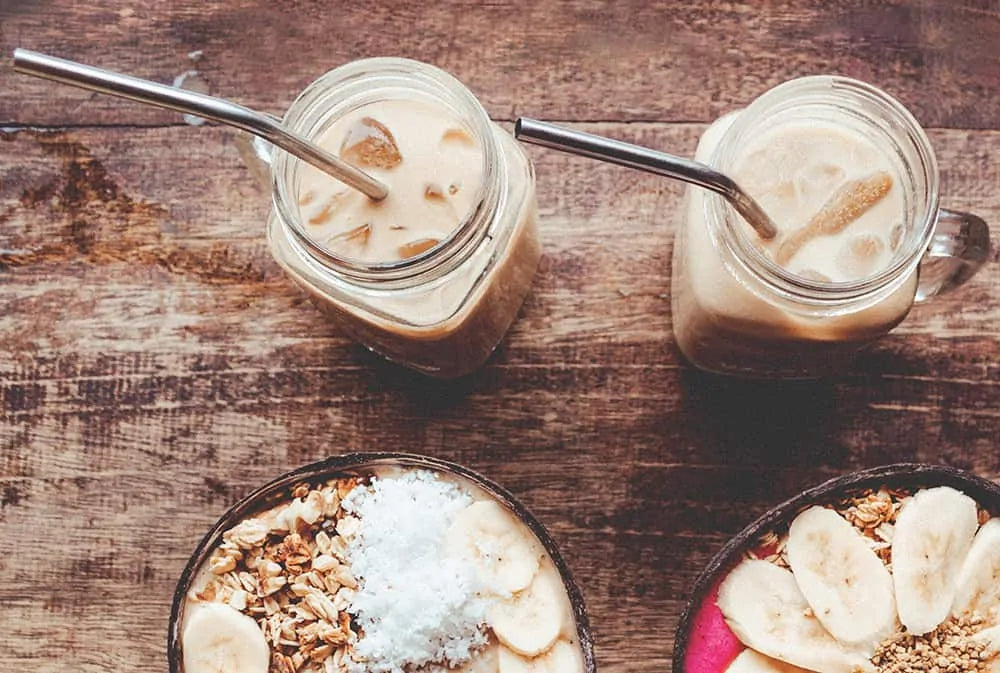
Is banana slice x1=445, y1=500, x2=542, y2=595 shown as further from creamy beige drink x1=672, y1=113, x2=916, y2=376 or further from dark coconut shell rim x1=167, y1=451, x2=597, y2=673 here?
creamy beige drink x1=672, y1=113, x2=916, y2=376

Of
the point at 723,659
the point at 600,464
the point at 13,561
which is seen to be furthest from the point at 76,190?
the point at 723,659

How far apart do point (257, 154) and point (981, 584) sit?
0.93 meters

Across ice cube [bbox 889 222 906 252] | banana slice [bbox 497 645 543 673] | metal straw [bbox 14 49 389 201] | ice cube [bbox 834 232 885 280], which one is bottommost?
banana slice [bbox 497 645 543 673]

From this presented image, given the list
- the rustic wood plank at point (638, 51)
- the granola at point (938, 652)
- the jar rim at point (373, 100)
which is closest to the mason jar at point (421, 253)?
the jar rim at point (373, 100)

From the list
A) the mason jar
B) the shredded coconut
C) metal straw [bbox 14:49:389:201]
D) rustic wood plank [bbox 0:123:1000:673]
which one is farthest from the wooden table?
metal straw [bbox 14:49:389:201]

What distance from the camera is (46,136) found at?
1.47m

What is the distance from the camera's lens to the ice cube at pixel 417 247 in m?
1.13

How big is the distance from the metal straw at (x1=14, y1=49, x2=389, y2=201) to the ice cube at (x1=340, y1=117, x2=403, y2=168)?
41mm

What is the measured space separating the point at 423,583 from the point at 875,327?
0.57 metres

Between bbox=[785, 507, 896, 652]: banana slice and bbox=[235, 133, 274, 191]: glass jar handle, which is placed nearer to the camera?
bbox=[785, 507, 896, 652]: banana slice

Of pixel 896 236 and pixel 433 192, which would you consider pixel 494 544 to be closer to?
pixel 433 192

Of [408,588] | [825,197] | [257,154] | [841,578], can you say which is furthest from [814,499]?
[257,154]

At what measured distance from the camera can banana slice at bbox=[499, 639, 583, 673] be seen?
3.75 ft

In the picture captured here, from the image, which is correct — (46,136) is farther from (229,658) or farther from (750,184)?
(750,184)
